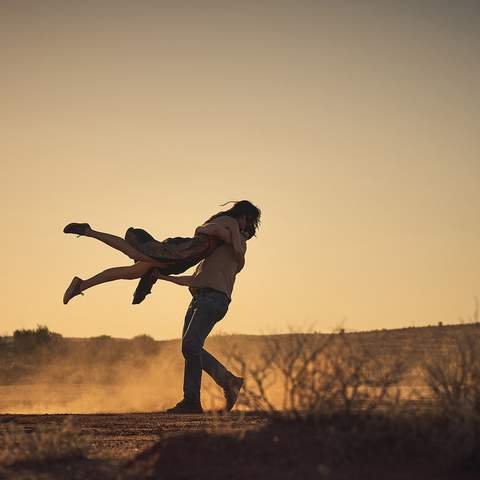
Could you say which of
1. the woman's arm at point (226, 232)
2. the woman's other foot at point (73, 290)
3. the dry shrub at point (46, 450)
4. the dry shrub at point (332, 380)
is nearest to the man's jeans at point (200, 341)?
the woman's arm at point (226, 232)

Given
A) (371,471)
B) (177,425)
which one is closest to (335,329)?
(371,471)

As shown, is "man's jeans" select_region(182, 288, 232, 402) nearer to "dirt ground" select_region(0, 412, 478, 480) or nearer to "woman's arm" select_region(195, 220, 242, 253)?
"woman's arm" select_region(195, 220, 242, 253)

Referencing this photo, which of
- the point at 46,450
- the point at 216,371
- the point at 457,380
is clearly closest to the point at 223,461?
the point at 457,380

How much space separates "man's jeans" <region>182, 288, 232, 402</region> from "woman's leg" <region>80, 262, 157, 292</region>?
70 centimetres

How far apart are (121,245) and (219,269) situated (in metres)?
1.17

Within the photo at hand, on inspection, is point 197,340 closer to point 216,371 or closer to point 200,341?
point 200,341

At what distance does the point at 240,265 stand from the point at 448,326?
86.2 feet

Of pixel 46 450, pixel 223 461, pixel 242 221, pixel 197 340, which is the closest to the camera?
pixel 223 461

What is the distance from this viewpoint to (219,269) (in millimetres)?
11664

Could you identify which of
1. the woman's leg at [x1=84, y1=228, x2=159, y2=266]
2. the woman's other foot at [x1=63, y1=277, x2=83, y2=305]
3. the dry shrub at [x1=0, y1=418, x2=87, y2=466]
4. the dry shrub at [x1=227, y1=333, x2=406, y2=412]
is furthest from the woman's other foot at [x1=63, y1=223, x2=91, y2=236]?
the dry shrub at [x1=227, y1=333, x2=406, y2=412]

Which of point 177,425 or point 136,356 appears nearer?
point 177,425

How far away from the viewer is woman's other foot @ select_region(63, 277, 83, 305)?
11539mm

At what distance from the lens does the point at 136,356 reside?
35.9 metres

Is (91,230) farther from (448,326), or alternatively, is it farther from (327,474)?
(448,326)
